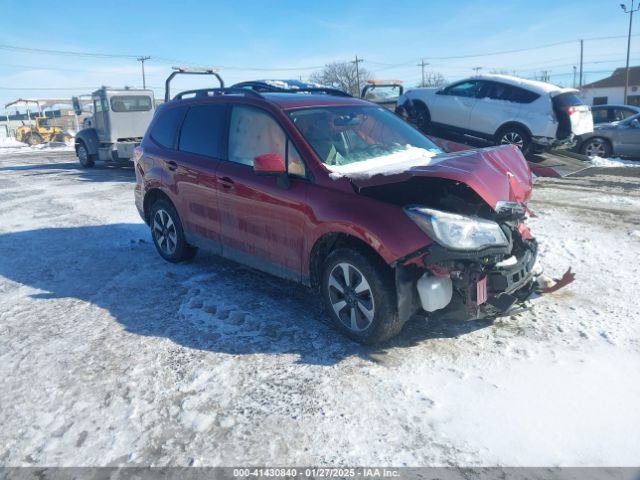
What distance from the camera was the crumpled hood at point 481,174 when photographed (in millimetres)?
3393

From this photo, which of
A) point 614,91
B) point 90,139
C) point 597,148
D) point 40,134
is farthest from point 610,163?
point 614,91

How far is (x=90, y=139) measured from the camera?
16.9 metres

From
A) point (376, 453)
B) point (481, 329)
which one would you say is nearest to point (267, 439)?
point (376, 453)

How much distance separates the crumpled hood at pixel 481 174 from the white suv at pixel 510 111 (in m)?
6.73

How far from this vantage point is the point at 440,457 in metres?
2.60

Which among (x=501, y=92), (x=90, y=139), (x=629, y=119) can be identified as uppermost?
(x=501, y=92)

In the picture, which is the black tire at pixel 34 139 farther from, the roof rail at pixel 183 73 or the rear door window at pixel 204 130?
the rear door window at pixel 204 130

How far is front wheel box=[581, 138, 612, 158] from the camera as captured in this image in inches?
514

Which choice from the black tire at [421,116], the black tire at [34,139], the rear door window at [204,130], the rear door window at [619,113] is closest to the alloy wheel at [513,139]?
the black tire at [421,116]

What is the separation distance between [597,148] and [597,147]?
0.09ft

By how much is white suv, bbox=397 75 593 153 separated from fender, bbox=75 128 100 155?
1152 centimetres

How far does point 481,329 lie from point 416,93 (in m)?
8.92

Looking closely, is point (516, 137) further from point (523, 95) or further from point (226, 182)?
point (226, 182)

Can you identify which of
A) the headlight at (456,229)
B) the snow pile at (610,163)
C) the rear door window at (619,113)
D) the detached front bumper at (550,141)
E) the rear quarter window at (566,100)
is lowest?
the snow pile at (610,163)
